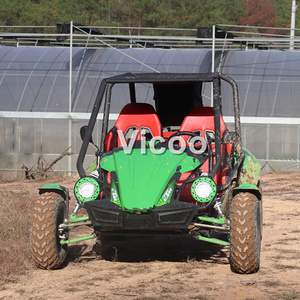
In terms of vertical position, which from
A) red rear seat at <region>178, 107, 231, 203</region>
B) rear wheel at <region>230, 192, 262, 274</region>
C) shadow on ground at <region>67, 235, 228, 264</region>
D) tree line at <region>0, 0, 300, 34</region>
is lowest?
shadow on ground at <region>67, 235, 228, 264</region>

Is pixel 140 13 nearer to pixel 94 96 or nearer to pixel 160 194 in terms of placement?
pixel 94 96

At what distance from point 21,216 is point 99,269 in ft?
11.3

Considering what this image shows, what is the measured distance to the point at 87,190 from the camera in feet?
22.7

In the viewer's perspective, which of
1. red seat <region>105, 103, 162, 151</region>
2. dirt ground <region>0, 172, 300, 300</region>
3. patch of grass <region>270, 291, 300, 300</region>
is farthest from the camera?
red seat <region>105, 103, 162, 151</region>

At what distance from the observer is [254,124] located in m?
22.6

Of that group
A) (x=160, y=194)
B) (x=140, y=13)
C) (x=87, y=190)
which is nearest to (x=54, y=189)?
(x=87, y=190)

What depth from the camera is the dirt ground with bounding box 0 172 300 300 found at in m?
5.98

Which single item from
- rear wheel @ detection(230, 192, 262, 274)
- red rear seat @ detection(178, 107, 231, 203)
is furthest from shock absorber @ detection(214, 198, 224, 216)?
red rear seat @ detection(178, 107, 231, 203)

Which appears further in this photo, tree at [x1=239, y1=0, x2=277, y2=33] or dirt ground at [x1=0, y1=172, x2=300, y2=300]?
tree at [x1=239, y1=0, x2=277, y2=33]

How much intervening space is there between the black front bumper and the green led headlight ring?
246mm

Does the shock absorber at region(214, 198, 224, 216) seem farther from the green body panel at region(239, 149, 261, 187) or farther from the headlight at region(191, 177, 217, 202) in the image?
the green body panel at region(239, 149, 261, 187)

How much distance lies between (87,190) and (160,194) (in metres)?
0.81

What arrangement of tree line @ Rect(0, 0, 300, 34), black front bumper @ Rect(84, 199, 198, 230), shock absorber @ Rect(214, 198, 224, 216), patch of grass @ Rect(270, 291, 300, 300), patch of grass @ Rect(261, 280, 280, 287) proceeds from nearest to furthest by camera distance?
patch of grass @ Rect(270, 291, 300, 300) → patch of grass @ Rect(261, 280, 280, 287) → black front bumper @ Rect(84, 199, 198, 230) → shock absorber @ Rect(214, 198, 224, 216) → tree line @ Rect(0, 0, 300, 34)

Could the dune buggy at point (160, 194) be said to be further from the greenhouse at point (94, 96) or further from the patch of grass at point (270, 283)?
the greenhouse at point (94, 96)
